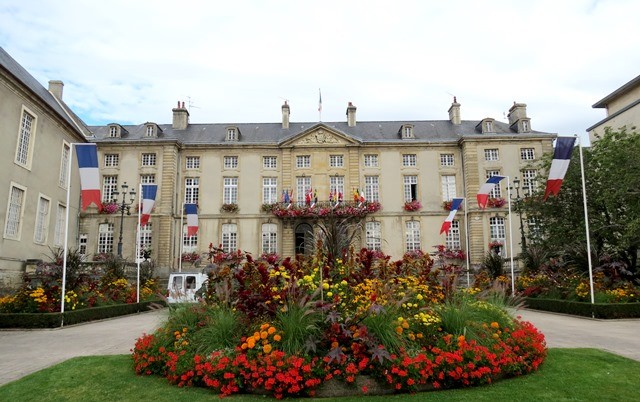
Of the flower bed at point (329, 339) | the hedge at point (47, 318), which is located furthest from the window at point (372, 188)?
the flower bed at point (329, 339)

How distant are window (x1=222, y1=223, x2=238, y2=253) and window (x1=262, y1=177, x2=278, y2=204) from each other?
3.01 m

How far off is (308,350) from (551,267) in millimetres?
17386

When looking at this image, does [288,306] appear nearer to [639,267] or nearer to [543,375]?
[543,375]

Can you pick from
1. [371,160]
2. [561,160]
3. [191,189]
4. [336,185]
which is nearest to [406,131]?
[371,160]

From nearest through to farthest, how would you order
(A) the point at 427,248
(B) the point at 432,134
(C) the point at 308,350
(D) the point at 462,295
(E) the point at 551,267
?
(C) the point at 308,350
(D) the point at 462,295
(E) the point at 551,267
(A) the point at 427,248
(B) the point at 432,134

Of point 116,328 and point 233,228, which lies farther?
point 233,228

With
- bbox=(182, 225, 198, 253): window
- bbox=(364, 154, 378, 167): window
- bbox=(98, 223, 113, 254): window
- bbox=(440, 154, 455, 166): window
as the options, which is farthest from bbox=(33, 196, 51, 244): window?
bbox=(440, 154, 455, 166): window

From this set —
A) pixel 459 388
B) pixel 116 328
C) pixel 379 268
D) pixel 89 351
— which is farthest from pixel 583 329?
pixel 116 328

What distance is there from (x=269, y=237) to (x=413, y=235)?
10.5 m

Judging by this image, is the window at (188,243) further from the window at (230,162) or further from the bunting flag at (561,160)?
the bunting flag at (561,160)

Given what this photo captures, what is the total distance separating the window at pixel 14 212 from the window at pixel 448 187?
1036 inches

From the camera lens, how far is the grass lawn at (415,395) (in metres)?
4.90

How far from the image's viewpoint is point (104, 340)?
33.4 ft

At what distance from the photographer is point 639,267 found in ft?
58.9
